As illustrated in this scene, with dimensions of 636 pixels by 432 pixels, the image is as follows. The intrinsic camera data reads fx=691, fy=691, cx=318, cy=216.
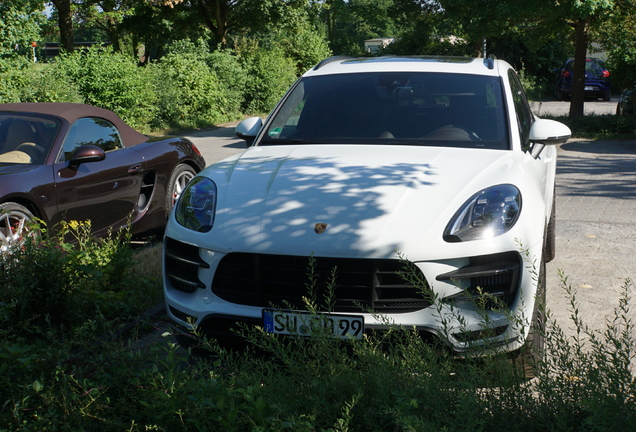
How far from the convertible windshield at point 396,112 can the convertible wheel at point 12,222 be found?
211cm

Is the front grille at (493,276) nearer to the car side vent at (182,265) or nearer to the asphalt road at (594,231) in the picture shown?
the asphalt road at (594,231)

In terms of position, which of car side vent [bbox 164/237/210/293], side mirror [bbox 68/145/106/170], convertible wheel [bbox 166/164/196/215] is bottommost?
convertible wheel [bbox 166/164/196/215]

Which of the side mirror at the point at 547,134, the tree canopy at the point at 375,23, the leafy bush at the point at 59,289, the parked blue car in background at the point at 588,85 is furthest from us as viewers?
the parked blue car in background at the point at 588,85

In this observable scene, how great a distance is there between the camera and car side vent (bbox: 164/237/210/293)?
371 centimetres

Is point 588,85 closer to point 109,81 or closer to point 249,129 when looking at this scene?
point 109,81

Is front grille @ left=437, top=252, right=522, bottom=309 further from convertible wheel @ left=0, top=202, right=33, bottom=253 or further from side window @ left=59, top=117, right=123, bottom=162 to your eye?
side window @ left=59, top=117, right=123, bottom=162

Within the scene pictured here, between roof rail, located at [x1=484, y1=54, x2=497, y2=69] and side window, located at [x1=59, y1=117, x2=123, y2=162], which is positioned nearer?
roof rail, located at [x1=484, y1=54, x2=497, y2=69]

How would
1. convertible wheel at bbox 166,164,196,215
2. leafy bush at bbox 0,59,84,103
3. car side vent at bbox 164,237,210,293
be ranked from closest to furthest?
car side vent at bbox 164,237,210,293 → convertible wheel at bbox 166,164,196,215 → leafy bush at bbox 0,59,84,103

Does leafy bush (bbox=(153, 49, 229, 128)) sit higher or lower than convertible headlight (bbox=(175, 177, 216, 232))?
lower

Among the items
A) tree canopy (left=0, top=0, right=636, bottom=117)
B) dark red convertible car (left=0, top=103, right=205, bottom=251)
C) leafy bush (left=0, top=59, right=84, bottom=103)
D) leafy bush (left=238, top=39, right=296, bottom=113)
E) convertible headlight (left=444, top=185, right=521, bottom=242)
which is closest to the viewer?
convertible headlight (left=444, top=185, right=521, bottom=242)

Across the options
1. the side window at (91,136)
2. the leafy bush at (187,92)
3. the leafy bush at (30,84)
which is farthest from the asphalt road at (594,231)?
the leafy bush at (187,92)

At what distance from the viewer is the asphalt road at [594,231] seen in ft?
17.1

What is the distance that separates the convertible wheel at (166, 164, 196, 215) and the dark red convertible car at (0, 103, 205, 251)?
0.07 feet

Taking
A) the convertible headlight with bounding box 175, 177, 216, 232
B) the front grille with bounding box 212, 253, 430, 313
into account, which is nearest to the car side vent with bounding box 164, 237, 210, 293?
the convertible headlight with bounding box 175, 177, 216, 232
